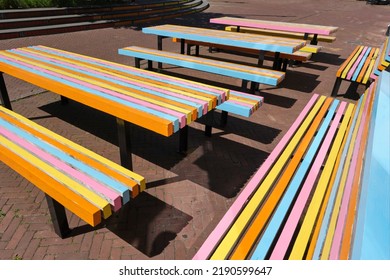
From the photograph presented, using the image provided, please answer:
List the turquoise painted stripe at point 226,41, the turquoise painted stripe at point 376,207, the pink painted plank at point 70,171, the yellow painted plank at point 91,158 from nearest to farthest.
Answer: the turquoise painted stripe at point 376,207 → the pink painted plank at point 70,171 → the yellow painted plank at point 91,158 → the turquoise painted stripe at point 226,41

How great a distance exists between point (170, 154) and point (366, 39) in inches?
486

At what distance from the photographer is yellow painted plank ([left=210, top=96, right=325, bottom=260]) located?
177 cm

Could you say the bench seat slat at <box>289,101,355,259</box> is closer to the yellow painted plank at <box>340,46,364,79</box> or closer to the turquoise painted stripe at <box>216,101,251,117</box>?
the turquoise painted stripe at <box>216,101,251,117</box>

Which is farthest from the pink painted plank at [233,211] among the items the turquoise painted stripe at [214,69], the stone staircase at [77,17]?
the stone staircase at [77,17]

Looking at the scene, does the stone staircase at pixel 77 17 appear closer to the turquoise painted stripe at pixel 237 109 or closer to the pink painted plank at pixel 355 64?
the turquoise painted stripe at pixel 237 109

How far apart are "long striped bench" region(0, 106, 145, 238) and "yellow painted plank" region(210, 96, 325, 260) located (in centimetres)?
77

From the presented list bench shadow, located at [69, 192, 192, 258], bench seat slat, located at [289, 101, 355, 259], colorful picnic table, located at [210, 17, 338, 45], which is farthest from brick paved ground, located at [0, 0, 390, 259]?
colorful picnic table, located at [210, 17, 338, 45]

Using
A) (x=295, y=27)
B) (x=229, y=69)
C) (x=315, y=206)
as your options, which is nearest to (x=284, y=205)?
(x=315, y=206)

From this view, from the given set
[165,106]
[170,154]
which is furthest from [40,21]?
[165,106]

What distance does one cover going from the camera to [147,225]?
9.13ft

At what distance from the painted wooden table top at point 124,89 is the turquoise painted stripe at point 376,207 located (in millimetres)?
1454

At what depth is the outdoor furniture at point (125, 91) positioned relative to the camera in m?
2.46

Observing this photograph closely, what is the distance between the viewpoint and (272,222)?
77.9 inches
